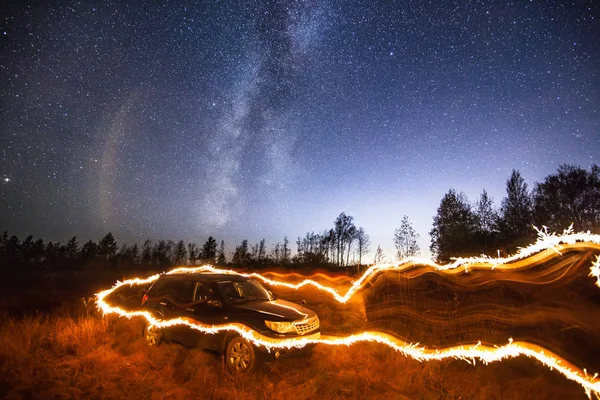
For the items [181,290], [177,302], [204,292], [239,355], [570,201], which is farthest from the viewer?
[570,201]

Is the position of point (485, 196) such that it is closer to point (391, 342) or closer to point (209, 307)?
point (391, 342)

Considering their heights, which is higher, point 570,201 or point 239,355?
point 570,201

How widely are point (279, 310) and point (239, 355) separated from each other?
1.27 metres

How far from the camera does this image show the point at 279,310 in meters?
7.21

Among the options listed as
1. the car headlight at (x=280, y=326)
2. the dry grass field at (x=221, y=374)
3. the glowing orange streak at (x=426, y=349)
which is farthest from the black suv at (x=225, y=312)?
the dry grass field at (x=221, y=374)

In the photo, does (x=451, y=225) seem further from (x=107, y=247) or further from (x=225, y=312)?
(x=107, y=247)

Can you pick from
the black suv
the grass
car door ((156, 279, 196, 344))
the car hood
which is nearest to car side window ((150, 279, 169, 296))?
the black suv

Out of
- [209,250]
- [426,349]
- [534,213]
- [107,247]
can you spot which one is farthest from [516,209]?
[107,247]

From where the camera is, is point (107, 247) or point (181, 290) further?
point (107, 247)

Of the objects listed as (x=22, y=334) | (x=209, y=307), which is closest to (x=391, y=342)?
(x=209, y=307)

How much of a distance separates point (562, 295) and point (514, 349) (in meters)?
6.90

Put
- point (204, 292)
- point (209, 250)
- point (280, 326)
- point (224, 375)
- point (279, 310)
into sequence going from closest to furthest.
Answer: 1. point (224, 375)
2. point (280, 326)
3. point (279, 310)
4. point (204, 292)
5. point (209, 250)

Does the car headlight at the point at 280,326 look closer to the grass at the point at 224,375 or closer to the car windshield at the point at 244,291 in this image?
the grass at the point at 224,375

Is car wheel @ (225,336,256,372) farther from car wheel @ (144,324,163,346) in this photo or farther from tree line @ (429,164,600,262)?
tree line @ (429,164,600,262)
